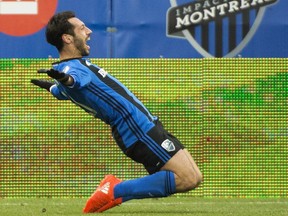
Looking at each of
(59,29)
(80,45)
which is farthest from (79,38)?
(59,29)

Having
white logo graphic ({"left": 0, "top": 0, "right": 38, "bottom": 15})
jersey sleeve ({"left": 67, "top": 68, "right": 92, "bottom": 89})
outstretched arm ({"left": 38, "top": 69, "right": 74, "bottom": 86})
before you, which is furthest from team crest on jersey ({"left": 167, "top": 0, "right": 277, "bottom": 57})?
outstretched arm ({"left": 38, "top": 69, "right": 74, "bottom": 86})

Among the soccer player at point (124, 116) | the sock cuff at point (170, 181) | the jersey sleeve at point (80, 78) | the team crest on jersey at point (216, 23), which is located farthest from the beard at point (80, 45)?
the team crest on jersey at point (216, 23)

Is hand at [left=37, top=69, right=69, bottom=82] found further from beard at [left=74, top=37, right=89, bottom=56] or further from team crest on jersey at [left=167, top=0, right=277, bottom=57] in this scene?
team crest on jersey at [left=167, top=0, right=277, bottom=57]

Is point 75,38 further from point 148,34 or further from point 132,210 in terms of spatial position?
point 148,34

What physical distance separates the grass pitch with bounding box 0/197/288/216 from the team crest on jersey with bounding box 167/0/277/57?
2173 millimetres

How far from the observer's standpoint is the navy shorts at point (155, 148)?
30.4ft

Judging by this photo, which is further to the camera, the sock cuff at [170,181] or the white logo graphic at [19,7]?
the white logo graphic at [19,7]

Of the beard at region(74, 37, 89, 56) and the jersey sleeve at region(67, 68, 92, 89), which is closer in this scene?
the jersey sleeve at region(67, 68, 92, 89)

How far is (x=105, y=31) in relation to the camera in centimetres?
1438

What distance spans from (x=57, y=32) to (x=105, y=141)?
4.31 metres

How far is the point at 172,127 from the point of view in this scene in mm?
13602

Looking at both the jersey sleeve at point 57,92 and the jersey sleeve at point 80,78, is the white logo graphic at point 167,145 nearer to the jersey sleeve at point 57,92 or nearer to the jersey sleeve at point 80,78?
the jersey sleeve at point 80,78

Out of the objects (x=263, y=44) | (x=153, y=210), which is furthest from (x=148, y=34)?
→ (x=153, y=210)

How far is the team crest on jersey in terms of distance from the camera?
14.4 metres
